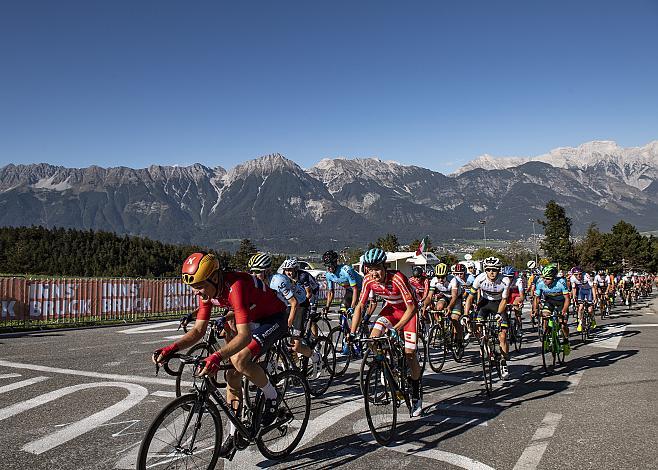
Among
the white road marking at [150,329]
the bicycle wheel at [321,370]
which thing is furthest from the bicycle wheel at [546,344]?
the white road marking at [150,329]

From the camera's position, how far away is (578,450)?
222 inches

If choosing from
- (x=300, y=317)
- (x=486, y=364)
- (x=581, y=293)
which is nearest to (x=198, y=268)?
(x=300, y=317)

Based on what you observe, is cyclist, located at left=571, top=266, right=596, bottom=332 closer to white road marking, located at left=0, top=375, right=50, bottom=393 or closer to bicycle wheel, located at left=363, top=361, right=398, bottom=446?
bicycle wheel, located at left=363, top=361, right=398, bottom=446

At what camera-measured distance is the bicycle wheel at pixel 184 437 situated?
4.30 metres

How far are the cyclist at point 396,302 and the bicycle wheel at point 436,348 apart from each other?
3352 millimetres

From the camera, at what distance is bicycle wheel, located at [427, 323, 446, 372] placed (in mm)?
10446

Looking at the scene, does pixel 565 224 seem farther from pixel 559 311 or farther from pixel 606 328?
pixel 559 311

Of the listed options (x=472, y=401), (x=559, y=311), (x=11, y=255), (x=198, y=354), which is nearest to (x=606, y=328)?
(x=559, y=311)

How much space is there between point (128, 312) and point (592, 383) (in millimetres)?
17497

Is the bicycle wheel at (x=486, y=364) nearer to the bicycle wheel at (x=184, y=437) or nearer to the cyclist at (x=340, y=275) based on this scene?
the cyclist at (x=340, y=275)

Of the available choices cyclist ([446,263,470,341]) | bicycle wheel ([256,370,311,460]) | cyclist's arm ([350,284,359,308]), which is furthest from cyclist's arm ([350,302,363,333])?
cyclist ([446,263,470,341])

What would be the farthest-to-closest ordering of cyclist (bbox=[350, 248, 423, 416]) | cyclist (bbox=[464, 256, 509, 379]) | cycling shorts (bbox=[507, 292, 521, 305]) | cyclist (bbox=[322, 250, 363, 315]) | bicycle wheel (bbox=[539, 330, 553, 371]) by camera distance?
cycling shorts (bbox=[507, 292, 521, 305]), cyclist (bbox=[322, 250, 363, 315]), bicycle wheel (bbox=[539, 330, 553, 371]), cyclist (bbox=[464, 256, 509, 379]), cyclist (bbox=[350, 248, 423, 416])

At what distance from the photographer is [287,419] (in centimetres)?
566

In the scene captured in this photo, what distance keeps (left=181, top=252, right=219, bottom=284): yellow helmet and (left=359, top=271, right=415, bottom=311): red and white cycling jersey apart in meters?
2.70
